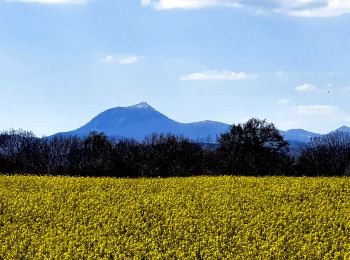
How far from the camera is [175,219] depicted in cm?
1802

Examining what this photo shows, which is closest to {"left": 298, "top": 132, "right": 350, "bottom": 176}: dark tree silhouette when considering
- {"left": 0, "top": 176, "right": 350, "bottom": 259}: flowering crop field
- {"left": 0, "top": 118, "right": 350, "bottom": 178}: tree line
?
{"left": 0, "top": 118, "right": 350, "bottom": 178}: tree line

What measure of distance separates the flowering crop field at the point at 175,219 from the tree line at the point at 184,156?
1178 inches

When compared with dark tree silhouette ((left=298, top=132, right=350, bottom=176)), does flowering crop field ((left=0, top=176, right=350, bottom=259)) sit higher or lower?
lower

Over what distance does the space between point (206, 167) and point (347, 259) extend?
51.6 m

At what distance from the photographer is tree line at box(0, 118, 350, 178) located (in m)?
61.7

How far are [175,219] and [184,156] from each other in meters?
52.8

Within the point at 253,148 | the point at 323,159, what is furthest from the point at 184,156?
the point at 323,159

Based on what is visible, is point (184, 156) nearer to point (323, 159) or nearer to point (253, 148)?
point (253, 148)

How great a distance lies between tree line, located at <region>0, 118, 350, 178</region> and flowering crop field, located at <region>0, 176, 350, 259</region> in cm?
2991

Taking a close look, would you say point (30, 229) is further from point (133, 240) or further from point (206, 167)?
point (206, 167)

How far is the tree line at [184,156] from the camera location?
61.7 meters

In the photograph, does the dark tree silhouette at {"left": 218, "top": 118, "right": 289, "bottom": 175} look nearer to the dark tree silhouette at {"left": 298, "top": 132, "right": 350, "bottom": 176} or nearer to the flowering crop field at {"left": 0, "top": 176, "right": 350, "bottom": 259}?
the dark tree silhouette at {"left": 298, "top": 132, "right": 350, "bottom": 176}

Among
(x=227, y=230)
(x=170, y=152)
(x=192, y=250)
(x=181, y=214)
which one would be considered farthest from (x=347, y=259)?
(x=170, y=152)

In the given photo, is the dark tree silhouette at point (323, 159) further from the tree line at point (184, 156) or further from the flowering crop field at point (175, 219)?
the flowering crop field at point (175, 219)
